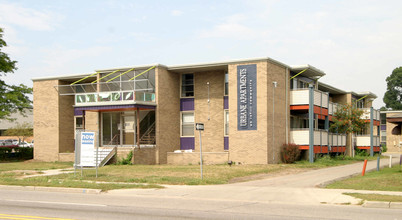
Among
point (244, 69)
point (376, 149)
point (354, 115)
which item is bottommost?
point (376, 149)

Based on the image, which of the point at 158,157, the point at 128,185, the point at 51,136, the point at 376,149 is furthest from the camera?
the point at 376,149

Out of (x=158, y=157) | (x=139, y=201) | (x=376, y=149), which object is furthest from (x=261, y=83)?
(x=376, y=149)

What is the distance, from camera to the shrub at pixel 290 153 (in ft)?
104

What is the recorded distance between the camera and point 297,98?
33.9 m

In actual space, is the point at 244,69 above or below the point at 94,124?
above

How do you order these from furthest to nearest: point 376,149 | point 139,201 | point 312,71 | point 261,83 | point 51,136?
point 376,149 < point 51,136 < point 312,71 < point 261,83 < point 139,201

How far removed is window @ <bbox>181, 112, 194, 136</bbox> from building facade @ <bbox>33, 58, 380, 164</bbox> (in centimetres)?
8

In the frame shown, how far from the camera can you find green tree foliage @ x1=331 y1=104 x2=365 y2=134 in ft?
120

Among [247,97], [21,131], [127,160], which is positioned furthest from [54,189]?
[21,131]

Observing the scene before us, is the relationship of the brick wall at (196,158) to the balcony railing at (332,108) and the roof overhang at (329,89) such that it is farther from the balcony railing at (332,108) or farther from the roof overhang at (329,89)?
the roof overhang at (329,89)

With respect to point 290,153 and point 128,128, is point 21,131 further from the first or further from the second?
point 290,153

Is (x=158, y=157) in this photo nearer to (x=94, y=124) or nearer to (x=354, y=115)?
(x=94, y=124)

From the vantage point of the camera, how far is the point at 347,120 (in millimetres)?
36562

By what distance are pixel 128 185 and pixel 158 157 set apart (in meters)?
14.0
